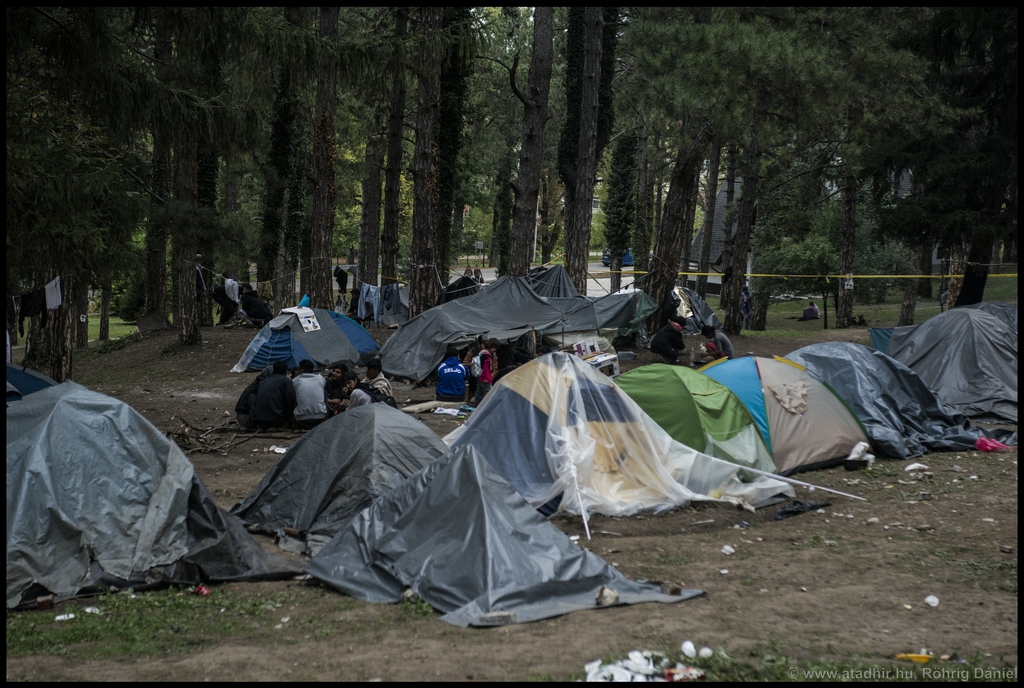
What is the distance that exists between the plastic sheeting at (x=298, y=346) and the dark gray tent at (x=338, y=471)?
26.7 ft

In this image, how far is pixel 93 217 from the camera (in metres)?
10.7

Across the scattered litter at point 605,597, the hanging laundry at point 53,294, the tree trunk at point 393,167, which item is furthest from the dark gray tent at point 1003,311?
the hanging laundry at point 53,294

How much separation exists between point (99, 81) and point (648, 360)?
11.3 m

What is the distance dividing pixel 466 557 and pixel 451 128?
56.0 feet

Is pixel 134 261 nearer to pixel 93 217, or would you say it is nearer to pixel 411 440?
pixel 93 217

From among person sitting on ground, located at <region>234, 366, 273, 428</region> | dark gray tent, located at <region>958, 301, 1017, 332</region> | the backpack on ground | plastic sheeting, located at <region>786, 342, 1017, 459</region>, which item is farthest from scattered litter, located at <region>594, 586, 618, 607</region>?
dark gray tent, located at <region>958, 301, 1017, 332</region>

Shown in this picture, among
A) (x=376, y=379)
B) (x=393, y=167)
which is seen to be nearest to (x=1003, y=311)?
(x=376, y=379)

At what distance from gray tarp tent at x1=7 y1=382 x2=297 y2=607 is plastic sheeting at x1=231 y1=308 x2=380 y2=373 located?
8.94m

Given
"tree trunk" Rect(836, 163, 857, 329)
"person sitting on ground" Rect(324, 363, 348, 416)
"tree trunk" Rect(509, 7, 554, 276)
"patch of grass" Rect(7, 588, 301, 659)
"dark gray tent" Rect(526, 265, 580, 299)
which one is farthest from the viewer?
"tree trunk" Rect(836, 163, 857, 329)

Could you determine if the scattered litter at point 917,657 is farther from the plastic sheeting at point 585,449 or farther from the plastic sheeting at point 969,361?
the plastic sheeting at point 969,361

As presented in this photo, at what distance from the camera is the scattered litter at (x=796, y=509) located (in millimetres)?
8602

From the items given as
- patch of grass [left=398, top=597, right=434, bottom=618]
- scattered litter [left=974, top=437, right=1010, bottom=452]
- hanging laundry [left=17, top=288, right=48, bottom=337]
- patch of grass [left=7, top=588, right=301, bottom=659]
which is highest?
hanging laundry [left=17, top=288, right=48, bottom=337]

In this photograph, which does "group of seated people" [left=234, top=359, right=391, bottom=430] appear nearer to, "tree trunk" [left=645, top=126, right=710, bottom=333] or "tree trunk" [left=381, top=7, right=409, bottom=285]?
"tree trunk" [left=645, top=126, right=710, bottom=333]

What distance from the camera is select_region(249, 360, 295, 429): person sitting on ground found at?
37.3ft
